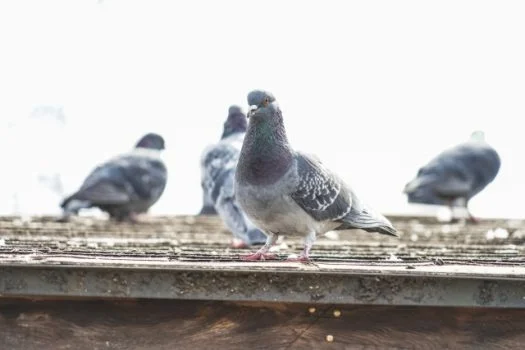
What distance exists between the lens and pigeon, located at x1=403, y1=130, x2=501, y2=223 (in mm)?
10492

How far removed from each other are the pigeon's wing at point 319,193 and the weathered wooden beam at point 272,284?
933mm

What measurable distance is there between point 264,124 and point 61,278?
1.24 metres

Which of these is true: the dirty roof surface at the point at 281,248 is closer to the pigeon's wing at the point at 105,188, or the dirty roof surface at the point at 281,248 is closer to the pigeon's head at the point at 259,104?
the pigeon's head at the point at 259,104

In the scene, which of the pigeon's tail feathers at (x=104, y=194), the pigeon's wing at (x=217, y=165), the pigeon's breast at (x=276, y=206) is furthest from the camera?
the pigeon's tail feathers at (x=104, y=194)

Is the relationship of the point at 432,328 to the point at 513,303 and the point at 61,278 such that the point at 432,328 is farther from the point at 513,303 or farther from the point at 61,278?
the point at 61,278

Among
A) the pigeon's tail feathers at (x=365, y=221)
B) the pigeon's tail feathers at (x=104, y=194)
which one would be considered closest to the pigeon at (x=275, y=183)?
the pigeon's tail feathers at (x=365, y=221)

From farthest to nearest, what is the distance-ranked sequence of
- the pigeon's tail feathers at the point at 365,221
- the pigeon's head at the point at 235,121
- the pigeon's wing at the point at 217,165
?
the pigeon's head at the point at 235,121
the pigeon's wing at the point at 217,165
the pigeon's tail feathers at the point at 365,221

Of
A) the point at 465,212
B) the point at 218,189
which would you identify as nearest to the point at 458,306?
the point at 218,189

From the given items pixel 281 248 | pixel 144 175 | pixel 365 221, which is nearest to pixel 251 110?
pixel 365 221

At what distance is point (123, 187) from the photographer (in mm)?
9867

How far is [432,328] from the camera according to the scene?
2.83m

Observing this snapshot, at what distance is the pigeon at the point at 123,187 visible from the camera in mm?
9578

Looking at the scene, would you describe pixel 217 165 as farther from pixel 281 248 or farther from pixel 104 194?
pixel 104 194

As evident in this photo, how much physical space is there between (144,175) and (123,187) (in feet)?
1.44
